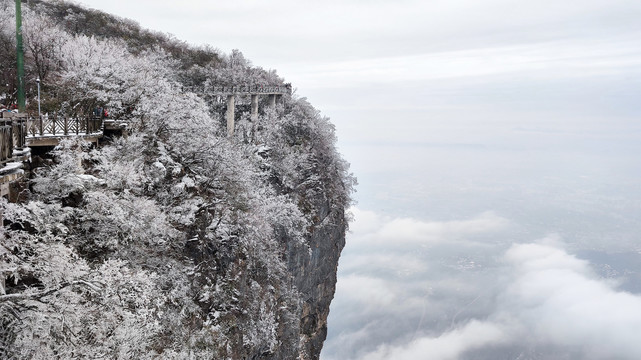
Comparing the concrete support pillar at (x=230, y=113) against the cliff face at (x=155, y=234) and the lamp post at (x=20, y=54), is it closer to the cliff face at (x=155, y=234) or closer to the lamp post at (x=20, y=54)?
the cliff face at (x=155, y=234)

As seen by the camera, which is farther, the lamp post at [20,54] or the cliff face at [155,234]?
the lamp post at [20,54]

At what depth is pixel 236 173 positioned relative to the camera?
30.5 meters

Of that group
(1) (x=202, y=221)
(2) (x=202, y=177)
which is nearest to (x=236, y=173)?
(2) (x=202, y=177)

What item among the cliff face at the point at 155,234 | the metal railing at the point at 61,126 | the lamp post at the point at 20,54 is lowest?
the cliff face at the point at 155,234

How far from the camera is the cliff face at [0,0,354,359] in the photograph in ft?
47.9

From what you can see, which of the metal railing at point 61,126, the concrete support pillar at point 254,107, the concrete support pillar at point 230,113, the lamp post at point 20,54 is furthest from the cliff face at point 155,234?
the concrete support pillar at point 254,107

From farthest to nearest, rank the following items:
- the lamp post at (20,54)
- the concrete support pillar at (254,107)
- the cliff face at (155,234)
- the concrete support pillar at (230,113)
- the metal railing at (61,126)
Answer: the concrete support pillar at (254,107) → the concrete support pillar at (230,113) → the metal railing at (61,126) → the lamp post at (20,54) → the cliff face at (155,234)

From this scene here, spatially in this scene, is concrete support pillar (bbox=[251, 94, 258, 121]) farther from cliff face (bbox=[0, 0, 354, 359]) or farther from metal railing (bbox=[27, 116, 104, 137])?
metal railing (bbox=[27, 116, 104, 137])

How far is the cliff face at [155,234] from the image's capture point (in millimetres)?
14594

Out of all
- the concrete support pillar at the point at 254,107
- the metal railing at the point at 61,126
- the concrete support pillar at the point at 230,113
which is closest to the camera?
the metal railing at the point at 61,126

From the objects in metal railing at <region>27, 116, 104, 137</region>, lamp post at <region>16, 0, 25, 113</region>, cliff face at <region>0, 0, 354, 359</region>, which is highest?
lamp post at <region>16, 0, 25, 113</region>

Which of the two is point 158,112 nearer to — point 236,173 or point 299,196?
point 236,173

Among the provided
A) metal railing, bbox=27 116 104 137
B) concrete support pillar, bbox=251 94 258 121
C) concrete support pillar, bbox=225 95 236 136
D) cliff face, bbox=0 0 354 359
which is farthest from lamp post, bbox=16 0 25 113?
concrete support pillar, bbox=251 94 258 121

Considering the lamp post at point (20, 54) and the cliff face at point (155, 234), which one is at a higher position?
the lamp post at point (20, 54)
